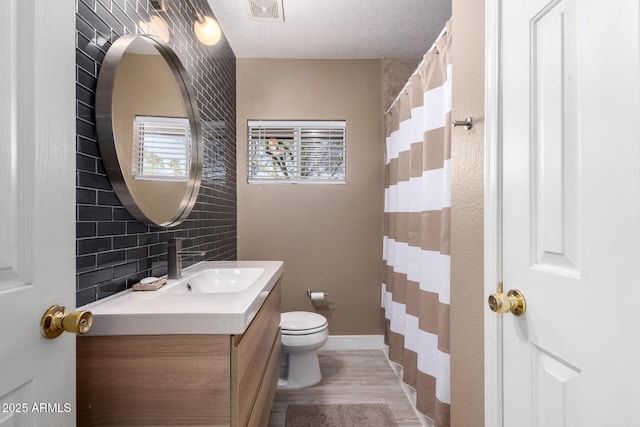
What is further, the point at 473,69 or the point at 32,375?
the point at 473,69

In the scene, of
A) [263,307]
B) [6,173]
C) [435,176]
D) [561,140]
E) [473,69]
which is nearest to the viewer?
[6,173]

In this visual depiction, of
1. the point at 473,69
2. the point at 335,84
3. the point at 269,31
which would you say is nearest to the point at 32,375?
the point at 473,69

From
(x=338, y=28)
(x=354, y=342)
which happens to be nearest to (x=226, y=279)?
(x=354, y=342)

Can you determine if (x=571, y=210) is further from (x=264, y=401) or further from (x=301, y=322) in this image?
(x=301, y=322)

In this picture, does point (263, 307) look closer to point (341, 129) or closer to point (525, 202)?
point (525, 202)

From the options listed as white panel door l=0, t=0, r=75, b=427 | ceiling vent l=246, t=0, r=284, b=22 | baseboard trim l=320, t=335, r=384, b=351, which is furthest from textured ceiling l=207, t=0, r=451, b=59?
baseboard trim l=320, t=335, r=384, b=351

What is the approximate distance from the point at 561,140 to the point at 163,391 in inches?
43.8

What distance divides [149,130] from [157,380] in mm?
960

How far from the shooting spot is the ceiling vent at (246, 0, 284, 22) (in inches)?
75.3

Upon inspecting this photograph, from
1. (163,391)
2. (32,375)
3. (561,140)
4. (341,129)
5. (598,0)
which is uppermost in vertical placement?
(341,129)

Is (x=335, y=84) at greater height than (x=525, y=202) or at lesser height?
greater

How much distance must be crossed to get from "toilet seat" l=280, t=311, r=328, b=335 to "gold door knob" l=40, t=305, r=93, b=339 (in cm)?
151

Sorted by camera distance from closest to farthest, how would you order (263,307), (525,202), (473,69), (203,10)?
(525,202), (473,69), (263,307), (203,10)

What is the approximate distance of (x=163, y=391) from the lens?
79 cm
